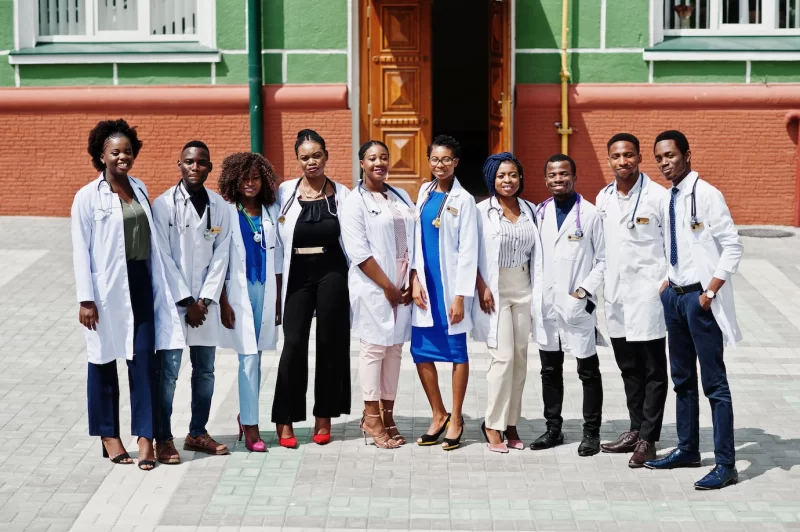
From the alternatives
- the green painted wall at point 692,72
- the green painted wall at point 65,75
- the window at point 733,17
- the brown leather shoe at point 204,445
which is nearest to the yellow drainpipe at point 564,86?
the green painted wall at point 692,72

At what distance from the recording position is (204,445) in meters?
8.45

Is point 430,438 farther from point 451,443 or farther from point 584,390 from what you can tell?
point 584,390

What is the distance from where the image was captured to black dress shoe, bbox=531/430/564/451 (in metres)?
8.55

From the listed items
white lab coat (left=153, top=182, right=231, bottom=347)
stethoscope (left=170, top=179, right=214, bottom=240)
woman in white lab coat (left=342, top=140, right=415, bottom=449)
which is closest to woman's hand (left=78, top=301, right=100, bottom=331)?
white lab coat (left=153, top=182, right=231, bottom=347)

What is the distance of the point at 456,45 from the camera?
24.8 metres

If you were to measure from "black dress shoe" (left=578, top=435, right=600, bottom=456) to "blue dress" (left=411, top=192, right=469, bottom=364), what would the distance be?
0.86 meters

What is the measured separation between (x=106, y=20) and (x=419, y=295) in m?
10.0

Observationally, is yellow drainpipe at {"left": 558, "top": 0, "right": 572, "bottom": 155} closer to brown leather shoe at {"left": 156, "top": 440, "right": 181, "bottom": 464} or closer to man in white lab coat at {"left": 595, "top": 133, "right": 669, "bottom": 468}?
man in white lab coat at {"left": 595, "top": 133, "right": 669, "bottom": 468}

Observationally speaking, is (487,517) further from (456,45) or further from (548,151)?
(456,45)

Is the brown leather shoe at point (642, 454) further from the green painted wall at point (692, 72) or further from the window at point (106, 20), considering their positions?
the window at point (106, 20)

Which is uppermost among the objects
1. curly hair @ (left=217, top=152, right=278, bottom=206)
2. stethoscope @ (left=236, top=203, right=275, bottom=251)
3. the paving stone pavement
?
curly hair @ (left=217, top=152, right=278, bottom=206)

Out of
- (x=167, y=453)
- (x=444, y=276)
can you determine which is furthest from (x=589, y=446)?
(x=167, y=453)

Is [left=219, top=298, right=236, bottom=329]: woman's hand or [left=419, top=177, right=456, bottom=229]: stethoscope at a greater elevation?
[left=419, top=177, right=456, bottom=229]: stethoscope

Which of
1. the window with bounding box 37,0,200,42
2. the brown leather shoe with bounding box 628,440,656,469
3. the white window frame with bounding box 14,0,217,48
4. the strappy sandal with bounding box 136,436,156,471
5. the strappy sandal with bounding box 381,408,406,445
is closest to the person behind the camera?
the strappy sandal with bounding box 136,436,156,471
